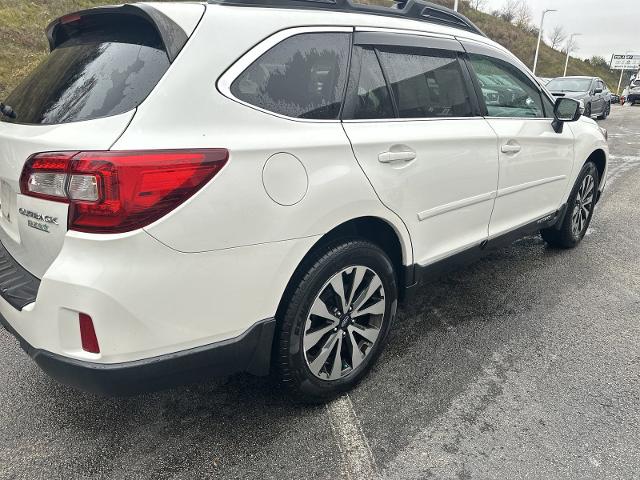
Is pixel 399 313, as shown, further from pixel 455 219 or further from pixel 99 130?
pixel 99 130

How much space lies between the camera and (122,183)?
162cm

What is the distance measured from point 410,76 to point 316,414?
1.81m

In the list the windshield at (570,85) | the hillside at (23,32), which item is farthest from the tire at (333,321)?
the windshield at (570,85)

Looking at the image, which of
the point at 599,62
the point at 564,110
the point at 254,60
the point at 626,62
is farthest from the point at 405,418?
the point at 599,62

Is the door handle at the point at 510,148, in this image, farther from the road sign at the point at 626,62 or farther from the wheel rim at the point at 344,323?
the road sign at the point at 626,62

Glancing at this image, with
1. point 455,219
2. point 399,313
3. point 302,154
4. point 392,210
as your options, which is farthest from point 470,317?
point 302,154

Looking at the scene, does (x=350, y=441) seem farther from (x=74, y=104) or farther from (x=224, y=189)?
(x=74, y=104)

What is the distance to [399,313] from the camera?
135 inches

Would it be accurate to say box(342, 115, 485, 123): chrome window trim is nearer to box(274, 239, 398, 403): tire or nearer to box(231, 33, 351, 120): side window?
box(231, 33, 351, 120): side window

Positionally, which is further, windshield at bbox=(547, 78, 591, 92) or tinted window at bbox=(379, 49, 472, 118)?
windshield at bbox=(547, 78, 591, 92)

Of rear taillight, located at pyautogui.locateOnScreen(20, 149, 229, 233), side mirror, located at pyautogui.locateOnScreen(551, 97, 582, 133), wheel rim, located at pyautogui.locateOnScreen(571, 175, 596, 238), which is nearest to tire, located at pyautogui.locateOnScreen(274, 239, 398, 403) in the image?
rear taillight, located at pyautogui.locateOnScreen(20, 149, 229, 233)

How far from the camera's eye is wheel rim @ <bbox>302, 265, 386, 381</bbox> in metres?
2.27

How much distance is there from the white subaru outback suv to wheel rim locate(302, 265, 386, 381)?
0.4 inches

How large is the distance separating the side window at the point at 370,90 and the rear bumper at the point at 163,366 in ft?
3.56
